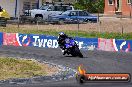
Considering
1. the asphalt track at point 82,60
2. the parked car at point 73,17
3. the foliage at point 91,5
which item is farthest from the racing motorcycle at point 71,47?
the foliage at point 91,5

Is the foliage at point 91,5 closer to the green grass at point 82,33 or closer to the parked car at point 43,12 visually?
the parked car at point 43,12

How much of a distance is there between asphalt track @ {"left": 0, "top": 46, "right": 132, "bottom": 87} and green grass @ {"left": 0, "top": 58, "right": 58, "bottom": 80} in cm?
177

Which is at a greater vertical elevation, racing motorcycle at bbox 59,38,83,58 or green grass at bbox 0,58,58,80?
racing motorcycle at bbox 59,38,83,58

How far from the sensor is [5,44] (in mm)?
35156

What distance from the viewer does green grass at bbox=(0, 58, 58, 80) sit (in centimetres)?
2019

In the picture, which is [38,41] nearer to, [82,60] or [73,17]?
[82,60]

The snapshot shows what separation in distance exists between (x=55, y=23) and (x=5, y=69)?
26.7 metres

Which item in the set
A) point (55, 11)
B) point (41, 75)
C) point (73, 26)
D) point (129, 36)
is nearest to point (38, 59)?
point (41, 75)

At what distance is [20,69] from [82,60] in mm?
5574

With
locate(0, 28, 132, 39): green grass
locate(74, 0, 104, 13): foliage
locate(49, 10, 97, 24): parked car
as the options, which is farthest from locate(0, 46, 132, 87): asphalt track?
locate(74, 0, 104, 13): foliage

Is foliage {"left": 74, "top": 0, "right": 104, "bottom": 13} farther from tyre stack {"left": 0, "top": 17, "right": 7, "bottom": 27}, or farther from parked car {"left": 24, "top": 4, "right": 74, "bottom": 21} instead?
tyre stack {"left": 0, "top": 17, "right": 7, "bottom": 27}

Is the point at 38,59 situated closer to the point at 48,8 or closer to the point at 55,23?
the point at 55,23

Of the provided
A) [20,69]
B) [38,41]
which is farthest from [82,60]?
[38,41]

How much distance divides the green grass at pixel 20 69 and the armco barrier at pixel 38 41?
9.10 m
